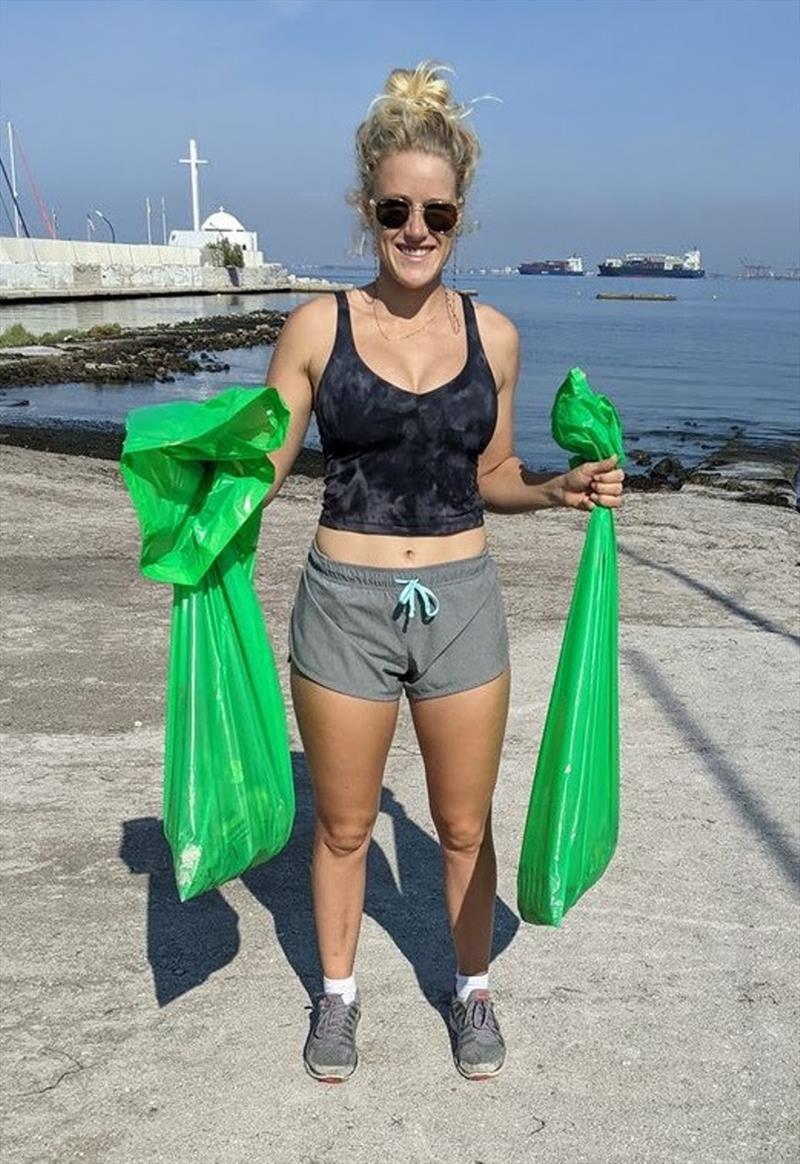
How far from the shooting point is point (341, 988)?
9.15 ft

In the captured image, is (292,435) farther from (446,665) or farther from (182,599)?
(446,665)

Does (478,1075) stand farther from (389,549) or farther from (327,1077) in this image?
(389,549)

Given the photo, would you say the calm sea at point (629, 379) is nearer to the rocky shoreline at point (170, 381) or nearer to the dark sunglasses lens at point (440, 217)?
the rocky shoreline at point (170, 381)

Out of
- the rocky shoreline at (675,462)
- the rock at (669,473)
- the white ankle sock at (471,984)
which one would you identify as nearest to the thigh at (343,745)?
the white ankle sock at (471,984)

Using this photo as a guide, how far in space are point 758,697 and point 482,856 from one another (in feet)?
9.61

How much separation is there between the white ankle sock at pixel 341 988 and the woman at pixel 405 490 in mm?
134

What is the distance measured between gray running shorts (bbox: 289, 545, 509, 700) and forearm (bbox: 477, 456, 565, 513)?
218 mm

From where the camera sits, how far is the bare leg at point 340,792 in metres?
2.53

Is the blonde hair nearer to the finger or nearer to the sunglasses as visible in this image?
the sunglasses

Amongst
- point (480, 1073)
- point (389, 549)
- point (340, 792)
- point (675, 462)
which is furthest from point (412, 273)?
point (675, 462)

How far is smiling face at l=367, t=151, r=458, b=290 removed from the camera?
2.38m

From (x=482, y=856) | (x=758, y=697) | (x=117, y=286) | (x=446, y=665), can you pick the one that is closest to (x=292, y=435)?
(x=446, y=665)

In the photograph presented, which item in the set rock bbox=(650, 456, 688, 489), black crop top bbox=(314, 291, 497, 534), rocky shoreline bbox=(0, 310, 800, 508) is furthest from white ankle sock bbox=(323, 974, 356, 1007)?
rock bbox=(650, 456, 688, 489)

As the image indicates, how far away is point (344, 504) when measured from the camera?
250 cm
